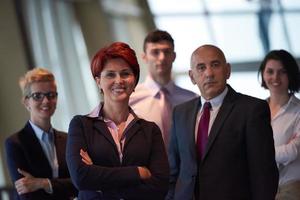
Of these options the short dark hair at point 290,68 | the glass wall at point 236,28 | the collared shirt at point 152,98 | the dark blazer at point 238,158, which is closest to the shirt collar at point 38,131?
the collared shirt at point 152,98

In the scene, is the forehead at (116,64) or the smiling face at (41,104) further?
the smiling face at (41,104)

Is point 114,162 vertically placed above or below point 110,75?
below

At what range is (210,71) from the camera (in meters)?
3.05

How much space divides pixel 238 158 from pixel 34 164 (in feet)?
4.03

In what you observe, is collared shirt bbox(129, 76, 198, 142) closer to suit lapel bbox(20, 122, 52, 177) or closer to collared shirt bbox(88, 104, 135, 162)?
suit lapel bbox(20, 122, 52, 177)

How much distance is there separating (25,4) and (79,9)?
55 centimetres

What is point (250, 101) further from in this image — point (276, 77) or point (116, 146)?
point (276, 77)

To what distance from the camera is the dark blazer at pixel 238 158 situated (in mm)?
2875

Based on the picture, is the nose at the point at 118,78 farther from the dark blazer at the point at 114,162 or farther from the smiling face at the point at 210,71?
the smiling face at the point at 210,71

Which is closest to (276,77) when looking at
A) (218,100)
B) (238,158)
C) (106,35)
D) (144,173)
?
(218,100)

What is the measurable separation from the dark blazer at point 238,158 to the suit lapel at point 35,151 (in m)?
0.91

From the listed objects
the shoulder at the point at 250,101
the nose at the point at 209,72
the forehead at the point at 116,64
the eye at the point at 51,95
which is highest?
the forehead at the point at 116,64

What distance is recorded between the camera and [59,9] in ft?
19.7

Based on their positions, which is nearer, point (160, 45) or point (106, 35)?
point (160, 45)
